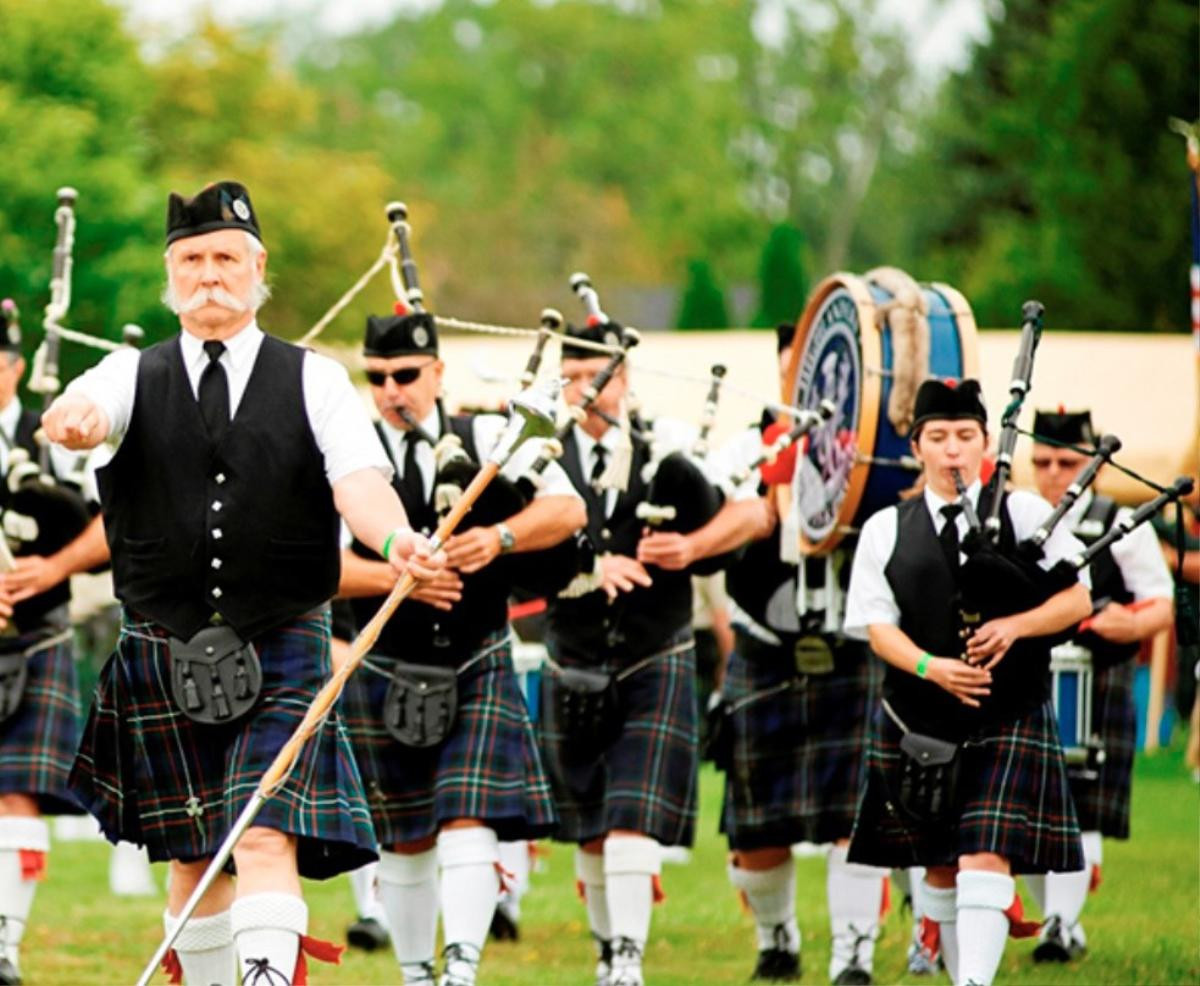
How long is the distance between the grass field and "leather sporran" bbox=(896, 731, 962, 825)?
45.8 inches

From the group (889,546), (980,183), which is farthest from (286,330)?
(889,546)

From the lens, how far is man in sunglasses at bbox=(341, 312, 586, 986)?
6.87 m

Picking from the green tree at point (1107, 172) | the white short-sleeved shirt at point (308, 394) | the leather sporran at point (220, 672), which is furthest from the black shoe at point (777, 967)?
the green tree at point (1107, 172)

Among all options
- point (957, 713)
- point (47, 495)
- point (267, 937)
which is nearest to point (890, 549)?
point (957, 713)

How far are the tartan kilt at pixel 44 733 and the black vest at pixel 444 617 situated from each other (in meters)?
1.23

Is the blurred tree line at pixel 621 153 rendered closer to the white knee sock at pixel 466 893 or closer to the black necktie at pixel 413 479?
the black necktie at pixel 413 479

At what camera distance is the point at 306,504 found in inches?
213

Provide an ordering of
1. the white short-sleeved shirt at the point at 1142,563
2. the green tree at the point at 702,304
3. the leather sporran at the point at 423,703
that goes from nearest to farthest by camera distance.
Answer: the leather sporran at the point at 423,703, the white short-sleeved shirt at the point at 1142,563, the green tree at the point at 702,304

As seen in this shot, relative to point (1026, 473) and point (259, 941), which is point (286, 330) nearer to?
point (1026, 473)

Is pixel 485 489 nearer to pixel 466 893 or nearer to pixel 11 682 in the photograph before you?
pixel 466 893

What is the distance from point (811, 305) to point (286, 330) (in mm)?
22750

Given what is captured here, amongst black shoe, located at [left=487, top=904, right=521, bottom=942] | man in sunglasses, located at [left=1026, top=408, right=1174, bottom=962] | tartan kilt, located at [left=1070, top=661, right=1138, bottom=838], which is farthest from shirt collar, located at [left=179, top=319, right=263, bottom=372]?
tartan kilt, located at [left=1070, top=661, right=1138, bottom=838]

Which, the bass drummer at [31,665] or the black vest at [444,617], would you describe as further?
the bass drummer at [31,665]

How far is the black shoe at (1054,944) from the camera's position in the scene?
26.7ft
